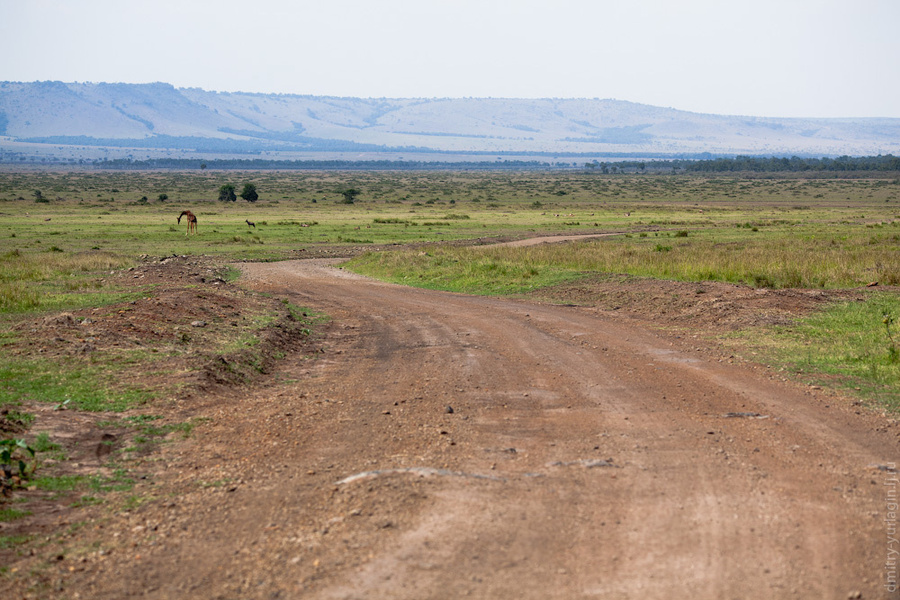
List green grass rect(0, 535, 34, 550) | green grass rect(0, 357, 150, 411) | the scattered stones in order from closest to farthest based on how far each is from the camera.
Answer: green grass rect(0, 535, 34, 550), the scattered stones, green grass rect(0, 357, 150, 411)

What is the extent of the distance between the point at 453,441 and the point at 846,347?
29.1 feet

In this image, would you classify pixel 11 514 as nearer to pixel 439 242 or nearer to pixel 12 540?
pixel 12 540

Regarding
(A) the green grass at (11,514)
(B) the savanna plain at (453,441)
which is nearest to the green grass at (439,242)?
(B) the savanna plain at (453,441)

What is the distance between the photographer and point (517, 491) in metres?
7.78

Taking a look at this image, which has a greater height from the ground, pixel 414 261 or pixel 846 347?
pixel 846 347

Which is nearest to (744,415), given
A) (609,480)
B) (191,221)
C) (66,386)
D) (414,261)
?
(609,480)

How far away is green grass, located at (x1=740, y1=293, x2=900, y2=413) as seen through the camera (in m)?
12.6

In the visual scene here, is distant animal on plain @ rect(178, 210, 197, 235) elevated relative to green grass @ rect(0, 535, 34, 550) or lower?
lower

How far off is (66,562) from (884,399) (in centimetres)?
1008

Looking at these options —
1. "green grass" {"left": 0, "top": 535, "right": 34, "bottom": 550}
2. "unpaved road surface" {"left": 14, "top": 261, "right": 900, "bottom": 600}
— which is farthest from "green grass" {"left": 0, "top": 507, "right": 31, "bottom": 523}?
"unpaved road surface" {"left": 14, "top": 261, "right": 900, "bottom": 600}

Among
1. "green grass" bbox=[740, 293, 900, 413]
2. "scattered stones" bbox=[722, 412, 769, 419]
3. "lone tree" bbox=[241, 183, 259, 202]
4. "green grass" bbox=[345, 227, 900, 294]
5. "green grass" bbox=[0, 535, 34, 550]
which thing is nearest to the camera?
"green grass" bbox=[0, 535, 34, 550]

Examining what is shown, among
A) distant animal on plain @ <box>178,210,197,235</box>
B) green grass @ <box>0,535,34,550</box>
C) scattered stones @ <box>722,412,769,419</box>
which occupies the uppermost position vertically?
scattered stones @ <box>722,412,769,419</box>

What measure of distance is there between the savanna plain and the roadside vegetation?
0.45ft

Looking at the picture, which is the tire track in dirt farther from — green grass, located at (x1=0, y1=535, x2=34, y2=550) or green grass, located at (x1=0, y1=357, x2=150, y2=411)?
green grass, located at (x1=0, y1=357, x2=150, y2=411)
